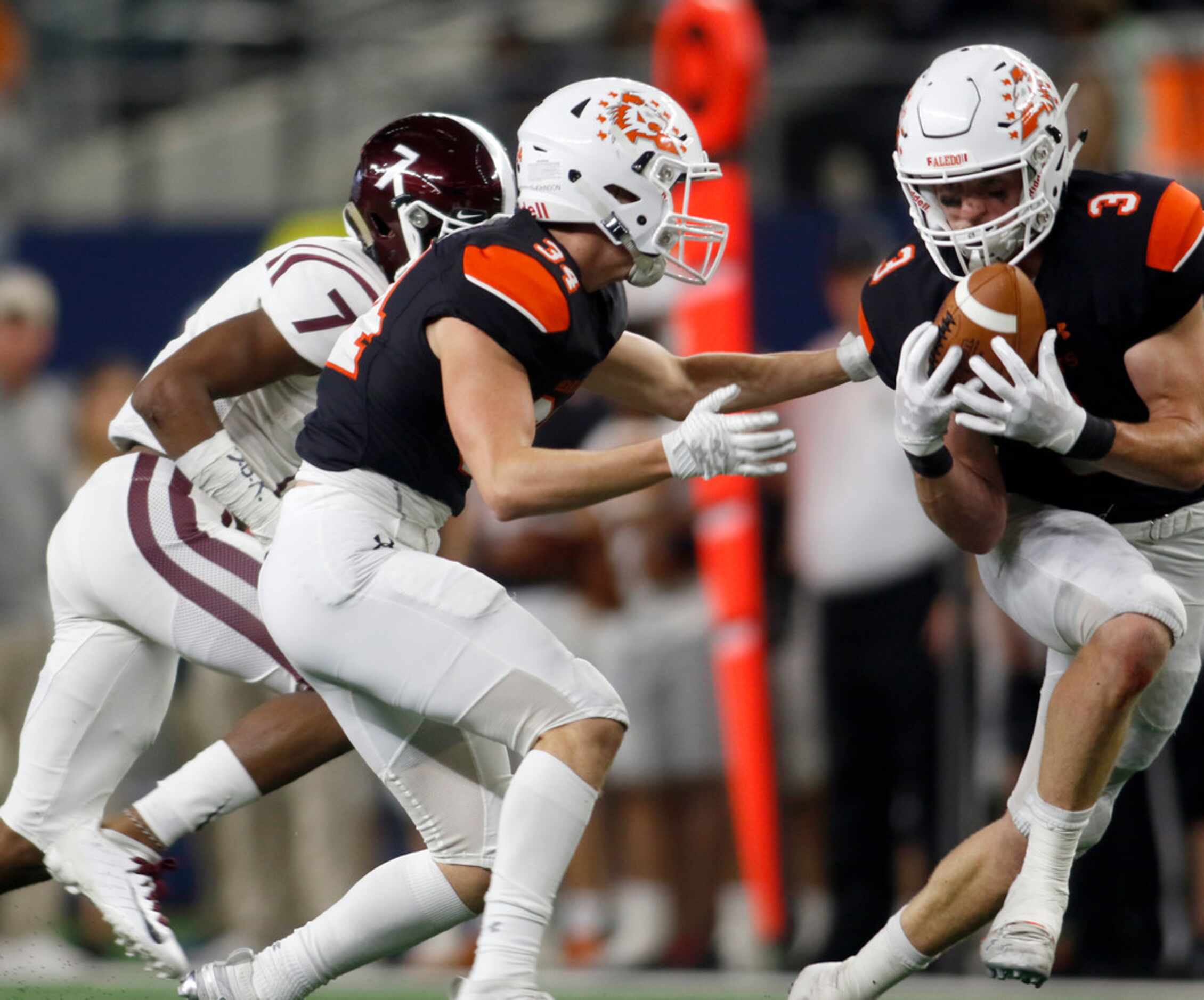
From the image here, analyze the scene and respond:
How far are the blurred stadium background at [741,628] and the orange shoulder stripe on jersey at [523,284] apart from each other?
2.83 metres

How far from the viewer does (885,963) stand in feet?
13.0

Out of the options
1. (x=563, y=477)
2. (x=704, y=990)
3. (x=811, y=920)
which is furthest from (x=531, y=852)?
(x=811, y=920)

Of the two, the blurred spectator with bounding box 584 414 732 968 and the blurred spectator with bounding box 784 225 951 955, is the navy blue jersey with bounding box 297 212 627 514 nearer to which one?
the blurred spectator with bounding box 784 225 951 955

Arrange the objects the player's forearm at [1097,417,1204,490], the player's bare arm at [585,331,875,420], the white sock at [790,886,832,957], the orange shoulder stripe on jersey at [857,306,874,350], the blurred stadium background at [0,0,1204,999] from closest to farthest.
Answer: the player's forearm at [1097,417,1204,490], the orange shoulder stripe on jersey at [857,306,874,350], the player's bare arm at [585,331,875,420], the blurred stadium background at [0,0,1204,999], the white sock at [790,886,832,957]

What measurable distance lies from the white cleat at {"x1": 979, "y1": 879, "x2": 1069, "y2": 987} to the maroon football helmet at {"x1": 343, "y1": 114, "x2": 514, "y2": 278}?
183 centimetres

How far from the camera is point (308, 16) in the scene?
927cm

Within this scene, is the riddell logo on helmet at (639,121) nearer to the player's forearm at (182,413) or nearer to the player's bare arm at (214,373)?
the player's bare arm at (214,373)

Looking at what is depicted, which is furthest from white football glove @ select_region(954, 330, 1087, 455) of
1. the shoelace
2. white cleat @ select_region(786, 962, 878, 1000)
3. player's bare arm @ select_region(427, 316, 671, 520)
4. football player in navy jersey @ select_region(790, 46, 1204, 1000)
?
the shoelace

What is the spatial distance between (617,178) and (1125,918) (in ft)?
11.6

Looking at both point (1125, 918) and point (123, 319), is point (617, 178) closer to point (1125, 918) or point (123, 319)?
point (1125, 918)

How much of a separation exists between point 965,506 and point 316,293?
4.76ft

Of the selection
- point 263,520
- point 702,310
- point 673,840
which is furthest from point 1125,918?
point 263,520

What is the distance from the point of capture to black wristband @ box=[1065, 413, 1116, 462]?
3.57 meters

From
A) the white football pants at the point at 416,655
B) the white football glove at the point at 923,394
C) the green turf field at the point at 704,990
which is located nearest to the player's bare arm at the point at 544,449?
the white football pants at the point at 416,655
